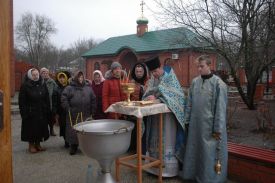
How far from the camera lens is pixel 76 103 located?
5.85 meters

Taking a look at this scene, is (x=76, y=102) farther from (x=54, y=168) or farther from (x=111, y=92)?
(x=54, y=168)

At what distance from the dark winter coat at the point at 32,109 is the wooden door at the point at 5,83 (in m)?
4.44

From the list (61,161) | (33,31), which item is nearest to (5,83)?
(61,161)

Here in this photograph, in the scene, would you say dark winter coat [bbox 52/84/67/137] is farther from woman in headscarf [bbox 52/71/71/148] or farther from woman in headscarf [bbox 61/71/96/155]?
woman in headscarf [bbox 61/71/96/155]

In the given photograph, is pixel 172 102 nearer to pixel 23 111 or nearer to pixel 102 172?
pixel 102 172

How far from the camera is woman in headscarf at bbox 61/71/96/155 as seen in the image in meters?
5.86

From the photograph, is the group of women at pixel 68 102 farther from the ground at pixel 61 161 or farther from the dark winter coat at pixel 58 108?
the dark winter coat at pixel 58 108

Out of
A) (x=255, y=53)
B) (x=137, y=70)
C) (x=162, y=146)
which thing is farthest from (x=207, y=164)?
(x=255, y=53)

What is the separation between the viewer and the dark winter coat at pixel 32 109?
5.96 metres

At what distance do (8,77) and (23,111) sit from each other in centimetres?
457

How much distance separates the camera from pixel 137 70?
5.21 metres

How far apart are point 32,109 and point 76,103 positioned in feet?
3.08

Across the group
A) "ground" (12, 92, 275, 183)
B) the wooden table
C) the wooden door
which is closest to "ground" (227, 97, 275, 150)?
"ground" (12, 92, 275, 183)

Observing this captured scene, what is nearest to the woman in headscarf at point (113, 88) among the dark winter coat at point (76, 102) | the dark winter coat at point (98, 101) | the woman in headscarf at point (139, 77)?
the woman in headscarf at point (139, 77)
